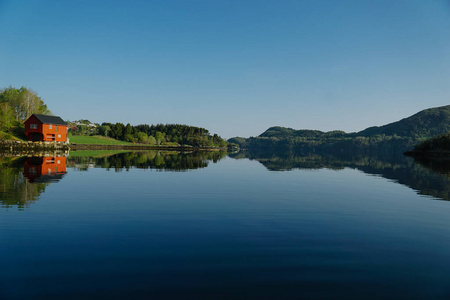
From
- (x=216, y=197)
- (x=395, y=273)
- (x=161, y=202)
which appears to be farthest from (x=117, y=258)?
(x=216, y=197)

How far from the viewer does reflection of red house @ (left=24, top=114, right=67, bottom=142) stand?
105 metres

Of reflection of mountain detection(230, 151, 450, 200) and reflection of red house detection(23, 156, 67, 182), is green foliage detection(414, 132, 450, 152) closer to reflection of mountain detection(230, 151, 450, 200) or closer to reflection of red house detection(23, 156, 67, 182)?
reflection of mountain detection(230, 151, 450, 200)

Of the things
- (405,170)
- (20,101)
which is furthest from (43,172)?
(20,101)

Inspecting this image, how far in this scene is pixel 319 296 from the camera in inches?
305

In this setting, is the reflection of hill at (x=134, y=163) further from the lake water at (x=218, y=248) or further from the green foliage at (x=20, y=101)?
the green foliage at (x=20, y=101)

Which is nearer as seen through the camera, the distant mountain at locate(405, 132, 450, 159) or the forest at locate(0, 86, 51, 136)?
the forest at locate(0, 86, 51, 136)

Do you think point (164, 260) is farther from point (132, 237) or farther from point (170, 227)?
point (170, 227)

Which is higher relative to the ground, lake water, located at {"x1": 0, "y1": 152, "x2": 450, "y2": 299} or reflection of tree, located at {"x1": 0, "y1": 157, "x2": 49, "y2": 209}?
reflection of tree, located at {"x1": 0, "y1": 157, "x2": 49, "y2": 209}

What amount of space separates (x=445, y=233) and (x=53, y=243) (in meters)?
17.5

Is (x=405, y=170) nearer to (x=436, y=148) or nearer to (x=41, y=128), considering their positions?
(x=41, y=128)

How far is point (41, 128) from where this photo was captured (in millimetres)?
104125

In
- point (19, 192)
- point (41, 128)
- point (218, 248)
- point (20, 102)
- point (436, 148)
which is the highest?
point (20, 102)

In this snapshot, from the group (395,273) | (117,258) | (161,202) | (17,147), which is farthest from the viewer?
(17,147)

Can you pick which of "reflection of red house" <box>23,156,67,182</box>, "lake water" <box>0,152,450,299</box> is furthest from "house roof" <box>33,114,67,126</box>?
"lake water" <box>0,152,450,299</box>
